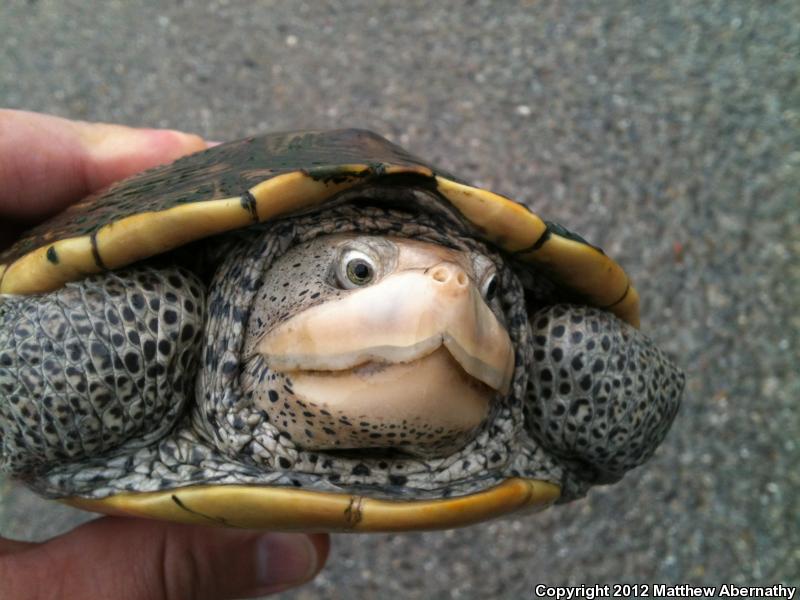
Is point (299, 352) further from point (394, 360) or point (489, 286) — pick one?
point (489, 286)

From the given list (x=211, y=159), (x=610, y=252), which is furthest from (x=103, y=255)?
(x=610, y=252)

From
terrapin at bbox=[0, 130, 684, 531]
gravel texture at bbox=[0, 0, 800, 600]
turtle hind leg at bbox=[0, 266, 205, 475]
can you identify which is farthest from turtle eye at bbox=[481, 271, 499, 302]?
gravel texture at bbox=[0, 0, 800, 600]

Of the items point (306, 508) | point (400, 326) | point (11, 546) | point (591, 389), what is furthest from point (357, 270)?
point (11, 546)

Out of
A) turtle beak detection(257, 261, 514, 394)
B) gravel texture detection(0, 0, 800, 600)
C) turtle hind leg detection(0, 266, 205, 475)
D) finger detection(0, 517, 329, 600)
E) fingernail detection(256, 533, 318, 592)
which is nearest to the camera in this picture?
turtle beak detection(257, 261, 514, 394)

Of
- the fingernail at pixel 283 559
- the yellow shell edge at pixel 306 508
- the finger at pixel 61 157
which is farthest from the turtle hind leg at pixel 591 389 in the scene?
the finger at pixel 61 157

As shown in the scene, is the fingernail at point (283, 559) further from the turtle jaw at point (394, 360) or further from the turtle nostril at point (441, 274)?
the turtle nostril at point (441, 274)

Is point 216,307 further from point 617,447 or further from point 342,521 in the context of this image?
point 617,447

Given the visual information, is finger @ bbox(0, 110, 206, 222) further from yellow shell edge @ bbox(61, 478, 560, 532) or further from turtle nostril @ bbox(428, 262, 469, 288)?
turtle nostril @ bbox(428, 262, 469, 288)
